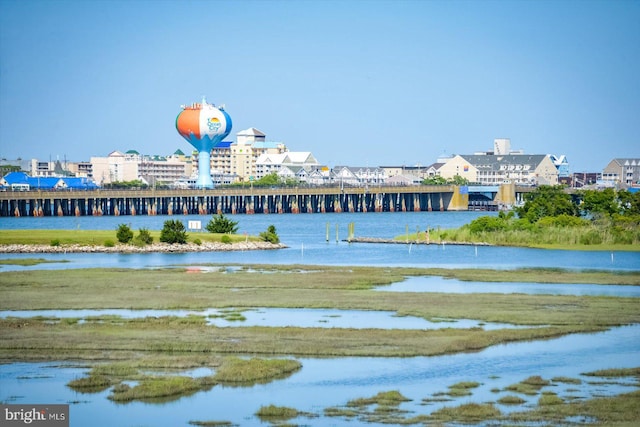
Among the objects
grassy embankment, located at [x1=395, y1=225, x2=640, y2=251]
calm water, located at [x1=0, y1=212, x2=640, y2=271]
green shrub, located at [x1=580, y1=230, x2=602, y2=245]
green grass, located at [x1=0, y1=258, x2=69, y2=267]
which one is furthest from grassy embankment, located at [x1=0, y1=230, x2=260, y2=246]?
green shrub, located at [x1=580, y1=230, x2=602, y2=245]

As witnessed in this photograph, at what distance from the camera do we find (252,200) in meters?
164

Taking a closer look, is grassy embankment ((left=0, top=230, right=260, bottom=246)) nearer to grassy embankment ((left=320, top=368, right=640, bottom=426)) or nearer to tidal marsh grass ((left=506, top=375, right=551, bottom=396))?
tidal marsh grass ((left=506, top=375, right=551, bottom=396))

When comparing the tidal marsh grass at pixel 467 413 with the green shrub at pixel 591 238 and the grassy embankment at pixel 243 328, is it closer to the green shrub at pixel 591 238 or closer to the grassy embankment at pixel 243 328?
the grassy embankment at pixel 243 328

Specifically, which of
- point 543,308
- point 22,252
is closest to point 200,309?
point 543,308

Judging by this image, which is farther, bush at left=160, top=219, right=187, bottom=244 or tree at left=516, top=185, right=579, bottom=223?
tree at left=516, top=185, right=579, bottom=223

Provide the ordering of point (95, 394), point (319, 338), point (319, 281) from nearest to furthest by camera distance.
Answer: point (95, 394)
point (319, 338)
point (319, 281)

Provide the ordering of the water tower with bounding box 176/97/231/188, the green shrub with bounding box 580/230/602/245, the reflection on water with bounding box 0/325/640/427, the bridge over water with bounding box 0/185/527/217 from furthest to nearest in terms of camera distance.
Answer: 1. the water tower with bounding box 176/97/231/188
2. the bridge over water with bounding box 0/185/527/217
3. the green shrub with bounding box 580/230/602/245
4. the reflection on water with bounding box 0/325/640/427

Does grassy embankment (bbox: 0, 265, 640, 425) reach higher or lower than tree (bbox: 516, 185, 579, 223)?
lower

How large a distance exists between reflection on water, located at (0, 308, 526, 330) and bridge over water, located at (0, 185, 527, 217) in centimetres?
10313

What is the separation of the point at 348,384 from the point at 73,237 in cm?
5500

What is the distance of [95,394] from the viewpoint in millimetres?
30438

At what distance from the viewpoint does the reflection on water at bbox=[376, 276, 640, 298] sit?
52500 mm

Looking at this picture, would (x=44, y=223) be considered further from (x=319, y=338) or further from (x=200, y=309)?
(x=319, y=338)

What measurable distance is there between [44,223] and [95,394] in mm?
99866
